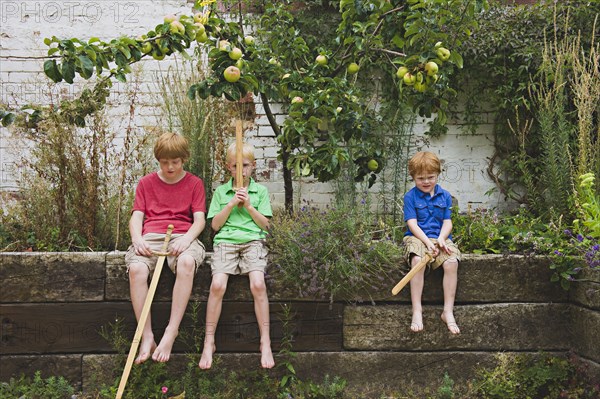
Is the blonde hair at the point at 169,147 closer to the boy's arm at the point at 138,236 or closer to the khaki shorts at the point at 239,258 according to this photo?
the boy's arm at the point at 138,236

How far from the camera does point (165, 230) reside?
316 centimetres

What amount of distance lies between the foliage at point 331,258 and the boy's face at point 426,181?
0.37 meters

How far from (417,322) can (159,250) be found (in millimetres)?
1424

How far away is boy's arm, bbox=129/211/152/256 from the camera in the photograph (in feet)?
9.84

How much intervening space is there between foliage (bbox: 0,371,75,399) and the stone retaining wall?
93 mm

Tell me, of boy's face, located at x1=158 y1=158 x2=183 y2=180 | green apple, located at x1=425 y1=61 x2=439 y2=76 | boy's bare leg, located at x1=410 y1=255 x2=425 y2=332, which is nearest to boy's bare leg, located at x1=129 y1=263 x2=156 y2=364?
boy's face, located at x1=158 y1=158 x2=183 y2=180

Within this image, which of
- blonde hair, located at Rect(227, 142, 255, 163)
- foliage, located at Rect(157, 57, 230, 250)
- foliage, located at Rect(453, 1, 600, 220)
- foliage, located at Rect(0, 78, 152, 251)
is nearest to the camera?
blonde hair, located at Rect(227, 142, 255, 163)

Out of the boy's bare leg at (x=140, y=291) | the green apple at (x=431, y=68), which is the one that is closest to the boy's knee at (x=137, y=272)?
the boy's bare leg at (x=140, y=291)

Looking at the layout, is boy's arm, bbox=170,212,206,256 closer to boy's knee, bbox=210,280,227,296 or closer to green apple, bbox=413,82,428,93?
boy's knee, bbox=210,280,227,296

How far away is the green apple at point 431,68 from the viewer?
125 inches

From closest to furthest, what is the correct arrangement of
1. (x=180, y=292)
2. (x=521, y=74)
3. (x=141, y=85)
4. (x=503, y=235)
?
(x=180, y=292) → (x=503, y=235) → (x=521, y=74) → (x=141, y=85)

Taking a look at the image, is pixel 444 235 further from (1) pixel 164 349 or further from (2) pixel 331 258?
(1) pixel 164 349

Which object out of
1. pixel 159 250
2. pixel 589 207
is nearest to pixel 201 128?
pixel 159 250

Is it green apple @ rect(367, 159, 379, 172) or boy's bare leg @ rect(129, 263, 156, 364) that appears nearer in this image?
boy's bare leg @ rect(129, 263, 156, 364)
